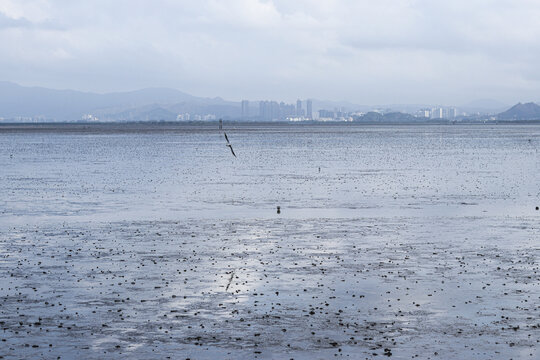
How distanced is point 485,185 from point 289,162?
36.7m

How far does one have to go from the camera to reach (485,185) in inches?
2270

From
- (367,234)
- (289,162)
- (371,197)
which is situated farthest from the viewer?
(289,162)

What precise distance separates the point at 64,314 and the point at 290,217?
20308 millimetres

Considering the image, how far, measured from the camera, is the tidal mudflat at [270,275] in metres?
17.9

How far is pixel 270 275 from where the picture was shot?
24.9 metres

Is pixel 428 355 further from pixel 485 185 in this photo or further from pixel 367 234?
pixel 485 185

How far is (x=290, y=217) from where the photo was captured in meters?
39.4

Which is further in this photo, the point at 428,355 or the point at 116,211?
the point at 116,211

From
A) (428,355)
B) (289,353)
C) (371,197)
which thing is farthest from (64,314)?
(371,197)

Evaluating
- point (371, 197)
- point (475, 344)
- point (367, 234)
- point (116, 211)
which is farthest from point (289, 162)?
point (475, 344)

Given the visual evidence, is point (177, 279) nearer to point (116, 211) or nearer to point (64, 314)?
point (64, 314)

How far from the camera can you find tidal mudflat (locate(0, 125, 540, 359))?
58.6 feet

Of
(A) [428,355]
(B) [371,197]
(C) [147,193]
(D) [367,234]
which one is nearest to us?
(A) [428,355]

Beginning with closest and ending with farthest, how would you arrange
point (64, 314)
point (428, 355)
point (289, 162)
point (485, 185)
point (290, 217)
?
1. point (428, 355)
2. point (64, 314)
3. point (290, 217)
4. point (485, 185)
5. point (289, 162)
